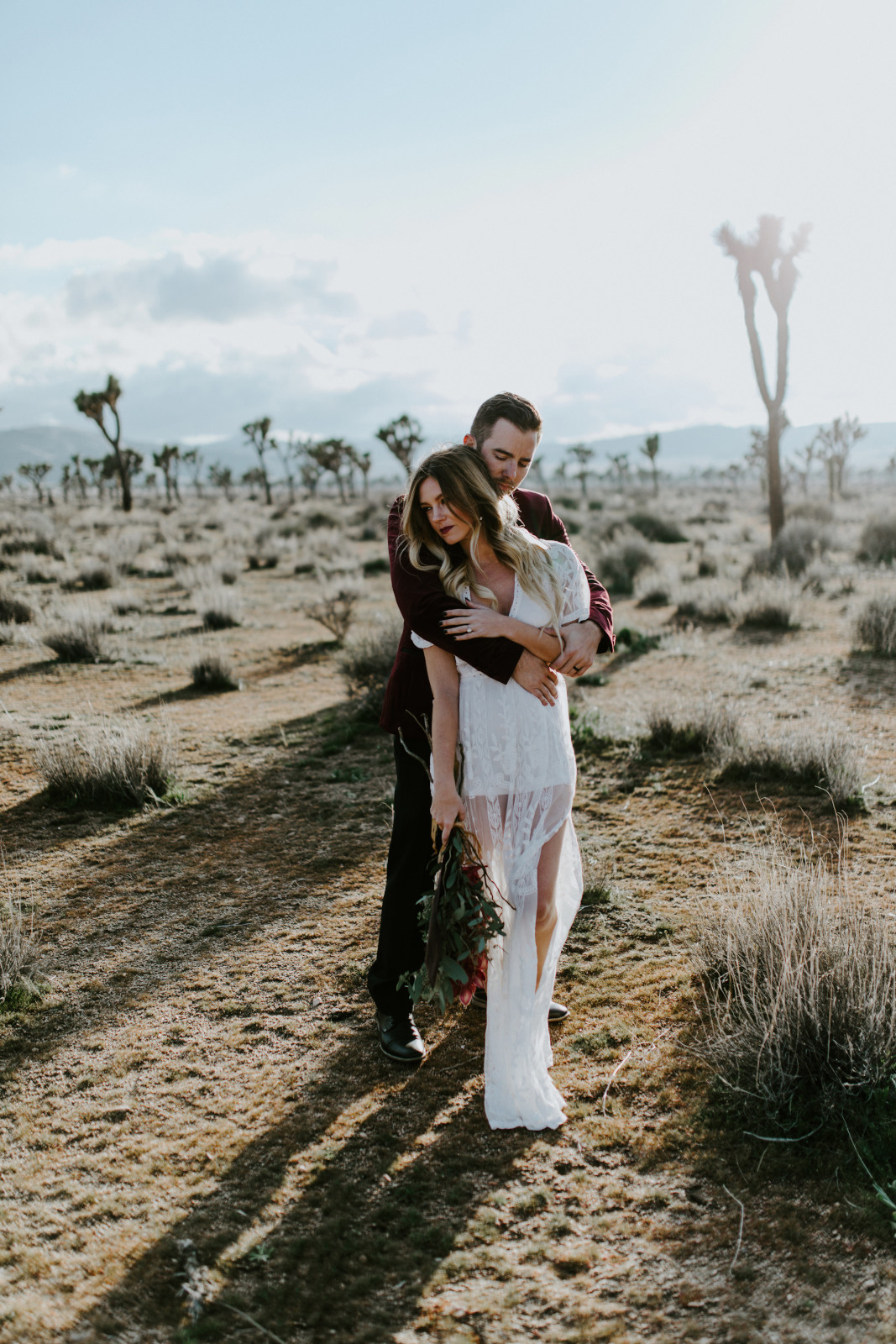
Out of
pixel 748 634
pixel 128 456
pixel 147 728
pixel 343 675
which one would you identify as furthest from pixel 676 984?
pixel 128 456

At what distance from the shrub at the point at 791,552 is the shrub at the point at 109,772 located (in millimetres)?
11370

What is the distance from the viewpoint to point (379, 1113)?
9.04 ft

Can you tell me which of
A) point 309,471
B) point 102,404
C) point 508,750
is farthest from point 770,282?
point 309,471

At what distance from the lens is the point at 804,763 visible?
5.44 m

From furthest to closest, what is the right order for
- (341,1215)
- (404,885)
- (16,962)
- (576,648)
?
(16,962)
(404,885)
(576,648)
(341,1215)

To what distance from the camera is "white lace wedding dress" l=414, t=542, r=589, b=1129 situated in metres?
2.57

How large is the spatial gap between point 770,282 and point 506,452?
1519 centimetres

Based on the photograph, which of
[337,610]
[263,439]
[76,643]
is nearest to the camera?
[76,643]

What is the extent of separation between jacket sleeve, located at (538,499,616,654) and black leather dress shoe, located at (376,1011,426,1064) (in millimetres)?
1561

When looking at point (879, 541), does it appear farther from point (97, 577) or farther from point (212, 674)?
point (97, 577)

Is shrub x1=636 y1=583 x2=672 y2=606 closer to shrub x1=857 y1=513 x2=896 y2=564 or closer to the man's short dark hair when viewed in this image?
shrub x1=857 y1=513 x2=896 y2=564

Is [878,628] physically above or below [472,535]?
below

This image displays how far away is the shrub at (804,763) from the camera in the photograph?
16.7 ft

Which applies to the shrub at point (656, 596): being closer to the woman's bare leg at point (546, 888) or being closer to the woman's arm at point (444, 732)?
the woman's bare leg at point (546, 888)
